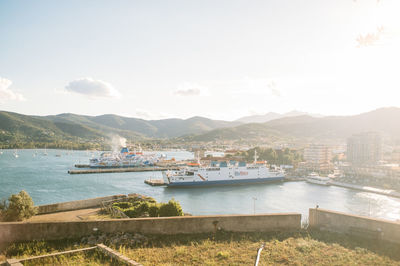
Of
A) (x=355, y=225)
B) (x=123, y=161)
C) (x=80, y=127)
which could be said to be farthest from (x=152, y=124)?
(x=355, y=225)

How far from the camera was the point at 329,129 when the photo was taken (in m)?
98.4

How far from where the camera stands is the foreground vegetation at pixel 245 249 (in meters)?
4.07

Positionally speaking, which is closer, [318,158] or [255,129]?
[318,158]

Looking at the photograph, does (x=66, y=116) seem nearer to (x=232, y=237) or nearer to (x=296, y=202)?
(x=296, y=202)

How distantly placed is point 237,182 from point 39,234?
25.2 metres

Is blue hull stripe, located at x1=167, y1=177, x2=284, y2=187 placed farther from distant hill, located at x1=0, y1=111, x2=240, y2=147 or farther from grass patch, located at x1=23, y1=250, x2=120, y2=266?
distant hill, located at x1=0, y1=111, x2=240, y2=147

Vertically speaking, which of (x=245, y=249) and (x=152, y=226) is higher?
(x=152, y=226)

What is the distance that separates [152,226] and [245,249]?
1.69 m

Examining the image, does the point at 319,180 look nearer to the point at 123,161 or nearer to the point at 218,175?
the point at 218,175

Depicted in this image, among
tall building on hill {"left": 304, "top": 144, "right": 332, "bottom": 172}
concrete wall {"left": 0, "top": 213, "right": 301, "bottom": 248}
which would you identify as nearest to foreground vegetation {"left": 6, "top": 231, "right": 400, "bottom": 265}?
concrete wall {"left": 0, "top": 213, "right": 301, "bottom": 248}

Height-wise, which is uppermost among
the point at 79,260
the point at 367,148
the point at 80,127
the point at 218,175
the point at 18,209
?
the point at 80,127

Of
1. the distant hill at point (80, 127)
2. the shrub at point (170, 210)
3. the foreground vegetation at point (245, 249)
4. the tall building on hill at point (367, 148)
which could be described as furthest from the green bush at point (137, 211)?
the distant hill at point (80, 127)

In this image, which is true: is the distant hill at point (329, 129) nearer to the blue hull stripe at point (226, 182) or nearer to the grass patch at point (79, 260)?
the blue hull stripe at point (226, 182)

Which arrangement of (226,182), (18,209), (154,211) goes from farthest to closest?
(226,182) → (154,211) → (18,209)
